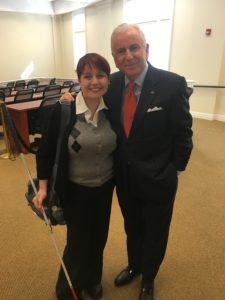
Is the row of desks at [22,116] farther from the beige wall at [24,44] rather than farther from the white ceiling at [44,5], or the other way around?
the beige wall at [24,44]

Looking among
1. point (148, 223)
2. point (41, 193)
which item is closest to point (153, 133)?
point (148, 223)

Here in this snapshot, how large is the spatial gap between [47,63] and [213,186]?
9.05m

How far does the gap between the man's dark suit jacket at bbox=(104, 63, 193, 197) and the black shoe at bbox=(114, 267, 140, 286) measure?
0.73 meters

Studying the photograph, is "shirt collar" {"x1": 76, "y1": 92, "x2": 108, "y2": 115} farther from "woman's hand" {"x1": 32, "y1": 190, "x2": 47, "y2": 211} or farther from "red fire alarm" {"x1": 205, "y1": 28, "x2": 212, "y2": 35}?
"red fire alarm" {"x1": 205, "y1": 28, "x2": 212, "y2": 35}

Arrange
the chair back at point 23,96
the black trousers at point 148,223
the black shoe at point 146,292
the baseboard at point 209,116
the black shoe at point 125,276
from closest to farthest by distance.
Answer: the black trousers at point 148,223
the black shoe at point 146,292
the black shoe at point 125,276
the chair back at point 23,96
the baseboard at point 209,116

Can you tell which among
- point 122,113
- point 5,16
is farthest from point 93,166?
point 5,16

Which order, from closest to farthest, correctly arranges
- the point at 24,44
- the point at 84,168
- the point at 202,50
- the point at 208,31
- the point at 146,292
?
the point at 84,168 → the point at 146,292 → the point at 208,31 → the point at 202,50 → the point at 24,44

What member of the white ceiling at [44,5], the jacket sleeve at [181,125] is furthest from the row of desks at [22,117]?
the white ceiling at [44,5]

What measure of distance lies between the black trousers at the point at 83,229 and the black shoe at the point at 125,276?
0.90 ft

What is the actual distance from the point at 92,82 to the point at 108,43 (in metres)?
7.93

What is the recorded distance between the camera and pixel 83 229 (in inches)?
56.5

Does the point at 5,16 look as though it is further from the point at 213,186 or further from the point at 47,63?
the point at 213,186

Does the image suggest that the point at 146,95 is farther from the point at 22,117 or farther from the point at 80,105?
the point at 22,117

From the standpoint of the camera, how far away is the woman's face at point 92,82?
1.24m
